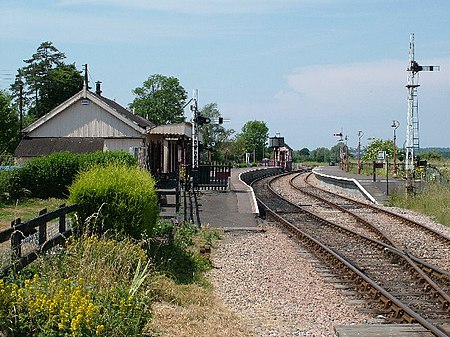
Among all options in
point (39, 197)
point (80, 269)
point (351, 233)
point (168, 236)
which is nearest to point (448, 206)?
point (351, 233)

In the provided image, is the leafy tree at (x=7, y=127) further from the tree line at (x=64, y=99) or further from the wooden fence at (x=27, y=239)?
the wooden fence at (x=27, y=239)

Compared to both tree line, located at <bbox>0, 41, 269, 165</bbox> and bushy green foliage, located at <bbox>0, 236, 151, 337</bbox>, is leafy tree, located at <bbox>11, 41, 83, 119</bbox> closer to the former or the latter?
tree line, located at <bbox>0, 41, 269, 165</bbox>

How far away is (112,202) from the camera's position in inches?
402

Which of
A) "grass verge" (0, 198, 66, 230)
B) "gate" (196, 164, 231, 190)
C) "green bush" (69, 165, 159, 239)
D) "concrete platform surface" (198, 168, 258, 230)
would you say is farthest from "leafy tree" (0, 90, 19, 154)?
"green bush" (69, 165, 159, 239)

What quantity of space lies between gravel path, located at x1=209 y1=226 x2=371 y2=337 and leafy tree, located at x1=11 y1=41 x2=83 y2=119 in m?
52.0

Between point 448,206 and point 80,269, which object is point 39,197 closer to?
point 448,206

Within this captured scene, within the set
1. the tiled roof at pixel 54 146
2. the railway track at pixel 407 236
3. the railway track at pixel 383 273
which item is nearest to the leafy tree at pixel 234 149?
the tiled roof at pixel 54 146

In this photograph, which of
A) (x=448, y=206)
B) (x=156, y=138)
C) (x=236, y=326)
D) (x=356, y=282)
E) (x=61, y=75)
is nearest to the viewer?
(x=236, y=326)

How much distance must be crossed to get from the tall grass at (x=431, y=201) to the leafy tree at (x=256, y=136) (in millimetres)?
90175

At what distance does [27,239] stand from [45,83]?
59.2 m

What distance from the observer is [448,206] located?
22.0m

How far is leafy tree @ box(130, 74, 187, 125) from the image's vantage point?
9912 cm

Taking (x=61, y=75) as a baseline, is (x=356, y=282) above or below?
below

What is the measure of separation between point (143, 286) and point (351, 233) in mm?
9810
